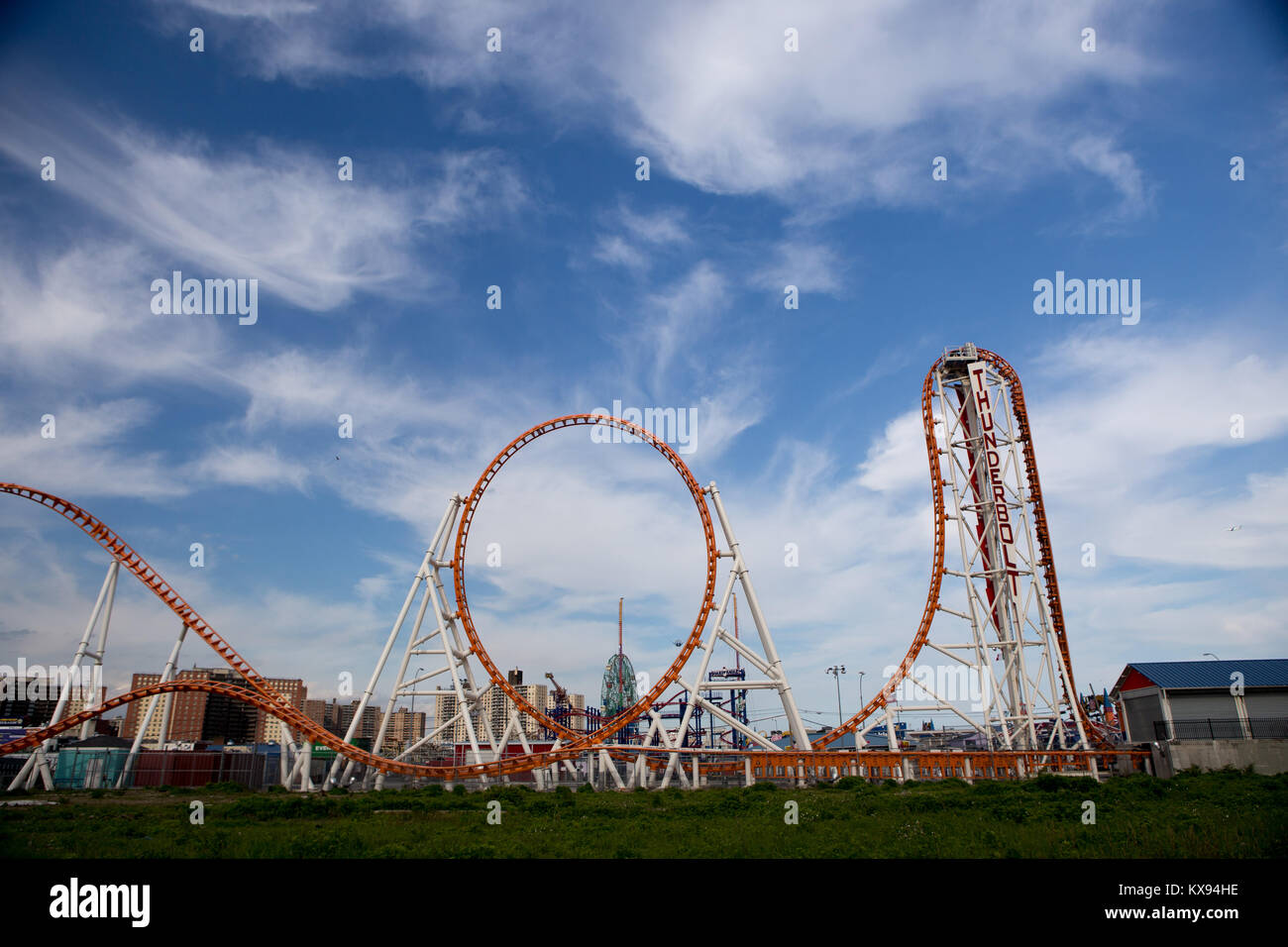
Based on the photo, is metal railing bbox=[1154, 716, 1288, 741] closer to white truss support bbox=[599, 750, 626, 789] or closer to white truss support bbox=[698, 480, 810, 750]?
white truss support bbox=[698, 480, 810, 750]

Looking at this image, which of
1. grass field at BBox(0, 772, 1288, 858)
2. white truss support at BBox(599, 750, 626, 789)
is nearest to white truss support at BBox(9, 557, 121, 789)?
grass field at BBox(0, 772, 1288, 858)

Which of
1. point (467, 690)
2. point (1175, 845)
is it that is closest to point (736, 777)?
point (467, 690)

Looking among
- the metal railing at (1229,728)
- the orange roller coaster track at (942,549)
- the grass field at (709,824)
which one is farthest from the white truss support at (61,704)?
the metal railing at (1229,728)

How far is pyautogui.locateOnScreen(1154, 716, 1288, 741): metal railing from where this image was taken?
104 ft

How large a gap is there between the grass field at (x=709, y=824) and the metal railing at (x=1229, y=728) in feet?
11.5

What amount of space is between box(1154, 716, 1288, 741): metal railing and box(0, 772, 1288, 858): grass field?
11.5 feet

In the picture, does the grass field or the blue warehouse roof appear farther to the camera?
the blue warehouse roof

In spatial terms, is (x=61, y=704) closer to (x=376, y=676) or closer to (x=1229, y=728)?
(x=376, y=676)

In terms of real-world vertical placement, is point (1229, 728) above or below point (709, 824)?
below

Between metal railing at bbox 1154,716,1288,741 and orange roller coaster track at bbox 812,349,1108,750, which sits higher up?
orange roller coaster track at bbox 812,349,1108,750

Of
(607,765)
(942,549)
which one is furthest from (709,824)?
(942,549)

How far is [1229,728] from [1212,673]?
3243 millimetres

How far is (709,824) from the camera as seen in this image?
18234mm
